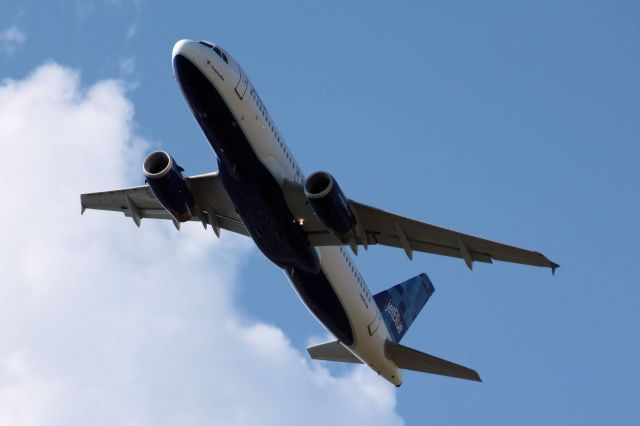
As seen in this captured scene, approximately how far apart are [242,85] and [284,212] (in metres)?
4.07

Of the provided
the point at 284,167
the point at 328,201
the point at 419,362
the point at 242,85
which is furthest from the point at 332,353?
the point at 242,85

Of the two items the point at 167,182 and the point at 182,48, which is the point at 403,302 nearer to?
the point at 167,182

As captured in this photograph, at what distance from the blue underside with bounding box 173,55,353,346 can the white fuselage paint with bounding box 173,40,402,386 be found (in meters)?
0.23

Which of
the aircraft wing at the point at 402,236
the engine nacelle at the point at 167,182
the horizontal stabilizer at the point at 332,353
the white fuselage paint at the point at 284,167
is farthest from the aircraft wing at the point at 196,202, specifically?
the horizontal stabilizer at the point at 332,353

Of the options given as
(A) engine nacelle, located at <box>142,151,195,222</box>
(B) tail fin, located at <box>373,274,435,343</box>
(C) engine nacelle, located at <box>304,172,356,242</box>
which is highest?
(B) tail fin, located at <box>373,274,435,343</box>

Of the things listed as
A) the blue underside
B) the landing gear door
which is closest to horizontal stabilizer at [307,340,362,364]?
the blue underside

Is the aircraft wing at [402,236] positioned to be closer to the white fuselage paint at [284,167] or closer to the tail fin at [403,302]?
the white fuselage paint at [284,167]

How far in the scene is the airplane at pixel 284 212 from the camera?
29719mm

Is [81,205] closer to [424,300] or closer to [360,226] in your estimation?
[360,226]

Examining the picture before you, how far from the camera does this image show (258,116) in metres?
30.7

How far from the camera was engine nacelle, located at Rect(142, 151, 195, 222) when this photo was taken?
106 ft

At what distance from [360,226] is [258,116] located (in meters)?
4.70

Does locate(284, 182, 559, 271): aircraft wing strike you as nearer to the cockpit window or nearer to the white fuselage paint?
the white fuselage paint

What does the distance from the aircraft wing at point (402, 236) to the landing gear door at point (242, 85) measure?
3064mm
